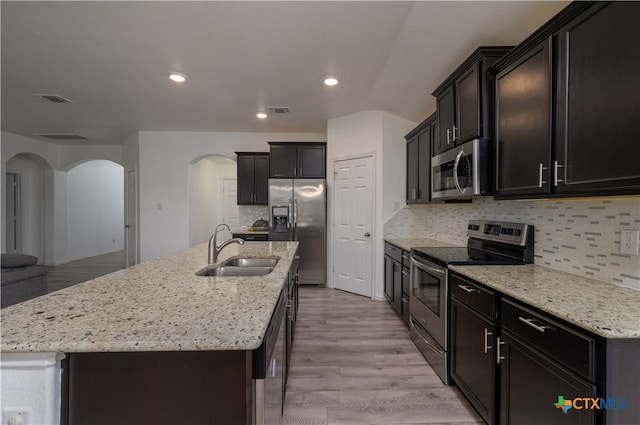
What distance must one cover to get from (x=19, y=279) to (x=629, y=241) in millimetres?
4741

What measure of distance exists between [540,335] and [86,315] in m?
1.74

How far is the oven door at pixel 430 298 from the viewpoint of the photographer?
2145 millimetres

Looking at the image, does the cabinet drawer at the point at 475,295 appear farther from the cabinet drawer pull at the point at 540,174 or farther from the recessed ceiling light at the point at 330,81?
the recessed ceiling light at the point at 330,81

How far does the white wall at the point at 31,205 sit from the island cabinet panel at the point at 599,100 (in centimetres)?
874

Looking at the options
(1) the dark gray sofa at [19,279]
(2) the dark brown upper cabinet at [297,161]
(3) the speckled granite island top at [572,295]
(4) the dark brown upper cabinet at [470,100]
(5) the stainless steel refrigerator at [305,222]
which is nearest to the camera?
(3) the speckled granite island top at [572,295]

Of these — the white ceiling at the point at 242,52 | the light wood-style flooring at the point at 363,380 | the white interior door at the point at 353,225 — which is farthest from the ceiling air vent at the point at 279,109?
the light wood-style flooring at the point at 363,380

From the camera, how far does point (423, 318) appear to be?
2529mm

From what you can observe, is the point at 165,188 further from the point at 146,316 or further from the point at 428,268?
the point at 146,316

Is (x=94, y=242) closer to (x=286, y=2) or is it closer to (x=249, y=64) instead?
(x=249, y=64)

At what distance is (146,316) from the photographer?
3.19 feet

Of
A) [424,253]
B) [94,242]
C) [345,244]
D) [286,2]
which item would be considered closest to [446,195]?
[424,253]

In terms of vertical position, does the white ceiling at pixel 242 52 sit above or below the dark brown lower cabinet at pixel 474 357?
above

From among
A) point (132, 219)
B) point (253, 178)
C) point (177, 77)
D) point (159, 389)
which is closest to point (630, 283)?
point (159, 389)

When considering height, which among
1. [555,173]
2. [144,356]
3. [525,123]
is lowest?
[144,356]
